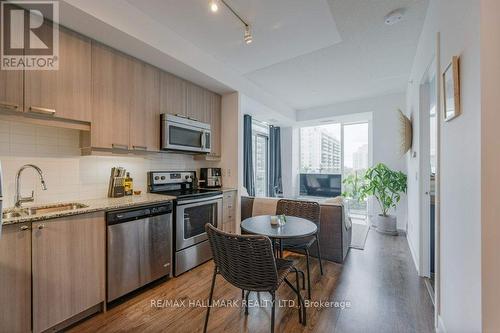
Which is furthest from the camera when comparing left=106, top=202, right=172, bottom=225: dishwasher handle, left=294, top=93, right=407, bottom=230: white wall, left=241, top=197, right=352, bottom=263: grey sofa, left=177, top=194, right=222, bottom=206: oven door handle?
left=294, top=93, right=407, bottom=230: white wall

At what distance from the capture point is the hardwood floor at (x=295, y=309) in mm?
1739

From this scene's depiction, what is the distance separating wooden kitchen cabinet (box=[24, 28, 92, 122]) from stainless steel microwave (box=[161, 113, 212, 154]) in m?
0.80

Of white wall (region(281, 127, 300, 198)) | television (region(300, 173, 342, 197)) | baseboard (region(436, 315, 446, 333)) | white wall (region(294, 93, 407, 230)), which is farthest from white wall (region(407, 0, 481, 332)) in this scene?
white wall (region(281, 127, 300, 198))

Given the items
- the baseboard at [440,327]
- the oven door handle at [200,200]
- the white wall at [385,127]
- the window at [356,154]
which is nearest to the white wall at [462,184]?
the baseboard at [440,327]

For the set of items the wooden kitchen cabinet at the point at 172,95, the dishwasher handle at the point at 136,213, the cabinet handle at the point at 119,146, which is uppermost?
the wooden kitchen cabinet at the point at 172,95

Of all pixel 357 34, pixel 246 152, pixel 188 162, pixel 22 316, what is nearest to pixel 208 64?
pixel 188 162

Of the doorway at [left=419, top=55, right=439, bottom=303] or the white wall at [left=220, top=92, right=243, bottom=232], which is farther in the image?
the white wall at [left=220, top=92, right=243, bottom=232]

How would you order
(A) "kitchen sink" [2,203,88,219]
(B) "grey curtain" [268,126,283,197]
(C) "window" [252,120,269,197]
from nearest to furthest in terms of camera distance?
(A) "kitchen sink" [2,203,88,219] < (C) "window" [252,120,269,197] < (B) "grey curtain" [268,126,283,197]

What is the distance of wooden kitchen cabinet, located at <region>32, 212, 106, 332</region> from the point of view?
60.9 inches

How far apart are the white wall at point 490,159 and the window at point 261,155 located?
470cm

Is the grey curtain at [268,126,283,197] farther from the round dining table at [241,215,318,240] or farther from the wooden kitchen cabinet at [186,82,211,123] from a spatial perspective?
the round dining table at [241,215,318,240]

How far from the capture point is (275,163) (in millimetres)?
6297

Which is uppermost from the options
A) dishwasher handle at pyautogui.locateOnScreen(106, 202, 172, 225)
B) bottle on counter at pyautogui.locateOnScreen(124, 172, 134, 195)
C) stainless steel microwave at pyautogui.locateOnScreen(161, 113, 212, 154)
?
stainless steel microwave at pyautogui.locateOnScreen(161, 113, 212, 154)

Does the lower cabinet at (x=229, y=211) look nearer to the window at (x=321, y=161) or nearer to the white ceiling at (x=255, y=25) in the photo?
the white ceiling at (x=255, y=25)
